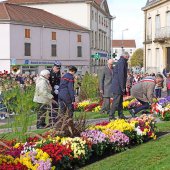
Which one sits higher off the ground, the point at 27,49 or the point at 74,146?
the point at 27,49

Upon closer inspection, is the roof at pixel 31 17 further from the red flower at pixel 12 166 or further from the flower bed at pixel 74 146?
the red flower at pixel 12 166

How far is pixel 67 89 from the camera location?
12.4 metres

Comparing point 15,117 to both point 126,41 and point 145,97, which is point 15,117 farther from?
point 126,41

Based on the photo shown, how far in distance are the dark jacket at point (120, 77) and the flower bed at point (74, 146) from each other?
2.82 metres

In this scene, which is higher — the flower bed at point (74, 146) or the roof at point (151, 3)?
the roof at point (151, 3)

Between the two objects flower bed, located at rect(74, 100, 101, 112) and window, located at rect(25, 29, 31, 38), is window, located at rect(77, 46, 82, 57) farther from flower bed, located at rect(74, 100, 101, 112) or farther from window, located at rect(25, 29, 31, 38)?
flower bed, located at rect(74, 100, 101, 112)

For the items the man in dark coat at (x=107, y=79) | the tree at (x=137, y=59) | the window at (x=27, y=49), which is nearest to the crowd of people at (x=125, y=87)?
the man in dark coat at (x=107, y=79)

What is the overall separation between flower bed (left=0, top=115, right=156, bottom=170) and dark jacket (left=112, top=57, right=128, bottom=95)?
282 cm

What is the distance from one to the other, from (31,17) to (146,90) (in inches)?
1946

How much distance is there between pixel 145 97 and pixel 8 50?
1684 inches

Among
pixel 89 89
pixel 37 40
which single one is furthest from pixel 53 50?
pixel 89 89

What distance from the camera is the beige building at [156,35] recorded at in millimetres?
43500

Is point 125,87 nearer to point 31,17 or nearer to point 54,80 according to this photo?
point 54,80

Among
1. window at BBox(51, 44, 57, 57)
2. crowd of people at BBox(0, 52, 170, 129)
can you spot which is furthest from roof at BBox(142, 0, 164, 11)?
crowd of people at BBox(0, 52, 170, 129)
